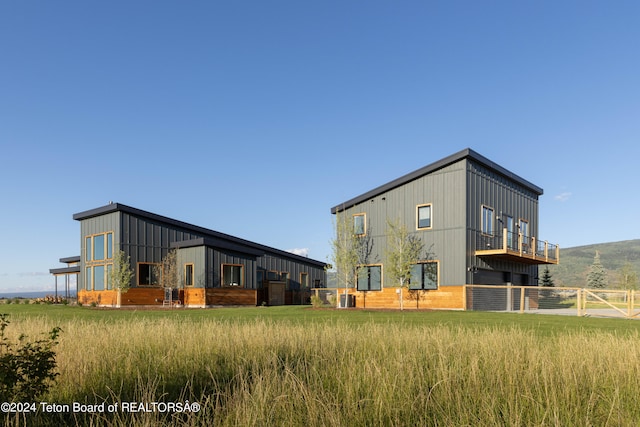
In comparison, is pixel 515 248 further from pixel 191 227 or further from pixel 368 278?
pixel 191 227

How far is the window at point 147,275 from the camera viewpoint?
31016 mm

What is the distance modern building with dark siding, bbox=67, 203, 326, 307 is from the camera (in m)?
30.1

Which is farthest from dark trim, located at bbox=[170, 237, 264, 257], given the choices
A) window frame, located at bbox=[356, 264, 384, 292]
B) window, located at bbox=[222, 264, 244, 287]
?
window frame, located at bbox=[356, 264, 384, 292]

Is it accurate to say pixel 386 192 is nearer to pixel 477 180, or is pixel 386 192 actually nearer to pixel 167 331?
pixel 477 180

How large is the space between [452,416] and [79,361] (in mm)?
5093

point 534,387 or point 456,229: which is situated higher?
point 456,229

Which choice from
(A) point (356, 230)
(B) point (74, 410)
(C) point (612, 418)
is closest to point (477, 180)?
(A) point (356, 230)

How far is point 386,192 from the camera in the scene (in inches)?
1088

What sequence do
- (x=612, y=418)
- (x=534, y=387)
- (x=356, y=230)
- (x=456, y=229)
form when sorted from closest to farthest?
1. (x=612, y=418)
2. (x=534, y=387)
3. (x=456, y=229)
4. (x=356, y=230)

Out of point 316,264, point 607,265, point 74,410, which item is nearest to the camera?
point 74,410

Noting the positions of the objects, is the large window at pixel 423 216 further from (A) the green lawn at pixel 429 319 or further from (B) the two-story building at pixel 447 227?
(A) the green lawn at pixel 429 319

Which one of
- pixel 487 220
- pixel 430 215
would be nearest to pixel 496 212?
pixel 487 220

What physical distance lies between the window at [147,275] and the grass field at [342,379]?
22877 mm

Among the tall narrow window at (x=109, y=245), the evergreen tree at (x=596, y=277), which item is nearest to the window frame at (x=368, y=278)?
the tall narrow window at (x=109, y=245)
